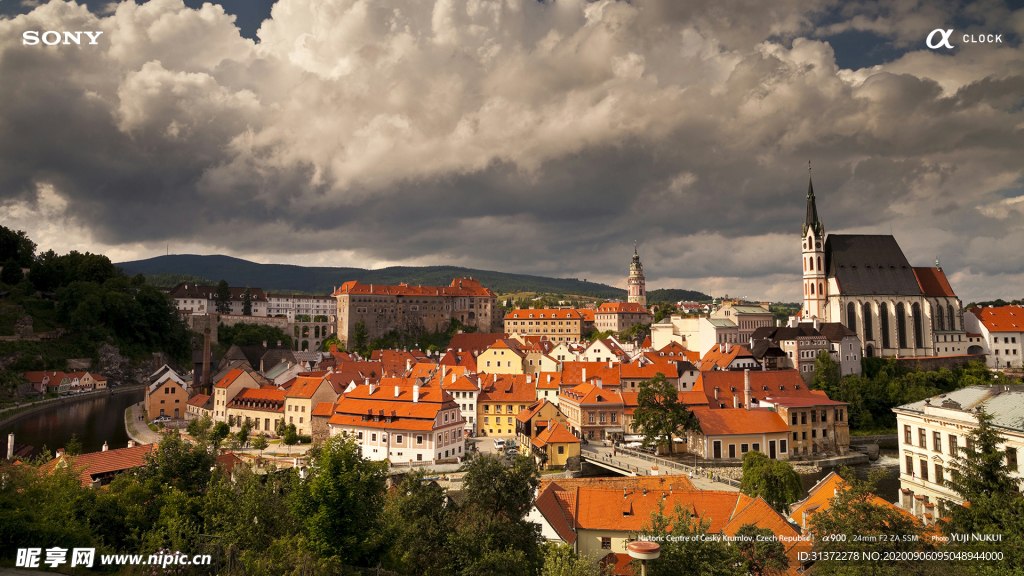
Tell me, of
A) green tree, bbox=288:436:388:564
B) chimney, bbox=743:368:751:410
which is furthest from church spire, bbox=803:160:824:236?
green tree, bbox=288:436:388:564

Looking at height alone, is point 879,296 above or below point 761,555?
above

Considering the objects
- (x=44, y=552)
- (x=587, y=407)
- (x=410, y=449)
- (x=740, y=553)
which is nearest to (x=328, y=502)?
(x=44, y=552)

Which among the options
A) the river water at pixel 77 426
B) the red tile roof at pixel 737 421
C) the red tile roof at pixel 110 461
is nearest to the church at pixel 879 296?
the red tile roof at pixel 737 421

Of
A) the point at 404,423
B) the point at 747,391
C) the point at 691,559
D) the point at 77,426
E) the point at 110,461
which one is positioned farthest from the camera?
the point at 77,426

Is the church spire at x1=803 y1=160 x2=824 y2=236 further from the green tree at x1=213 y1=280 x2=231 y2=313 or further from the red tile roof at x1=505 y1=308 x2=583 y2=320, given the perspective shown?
the green tree at x1=213 y1=280 x2=231 y2=313

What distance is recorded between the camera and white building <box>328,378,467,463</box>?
42.0m

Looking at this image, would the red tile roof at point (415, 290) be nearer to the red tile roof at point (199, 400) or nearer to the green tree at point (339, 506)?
the red tile roof at point (199, 400)

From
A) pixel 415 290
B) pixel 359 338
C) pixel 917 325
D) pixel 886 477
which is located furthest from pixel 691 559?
pixel 415 290

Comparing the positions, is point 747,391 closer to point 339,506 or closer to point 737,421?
point 737,421

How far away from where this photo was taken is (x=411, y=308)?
122 metres

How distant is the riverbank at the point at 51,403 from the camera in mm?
59281

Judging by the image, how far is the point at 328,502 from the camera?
650 inches

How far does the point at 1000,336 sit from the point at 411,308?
94.7 m

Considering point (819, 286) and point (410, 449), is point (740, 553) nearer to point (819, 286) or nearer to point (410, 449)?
point (410, 449)
